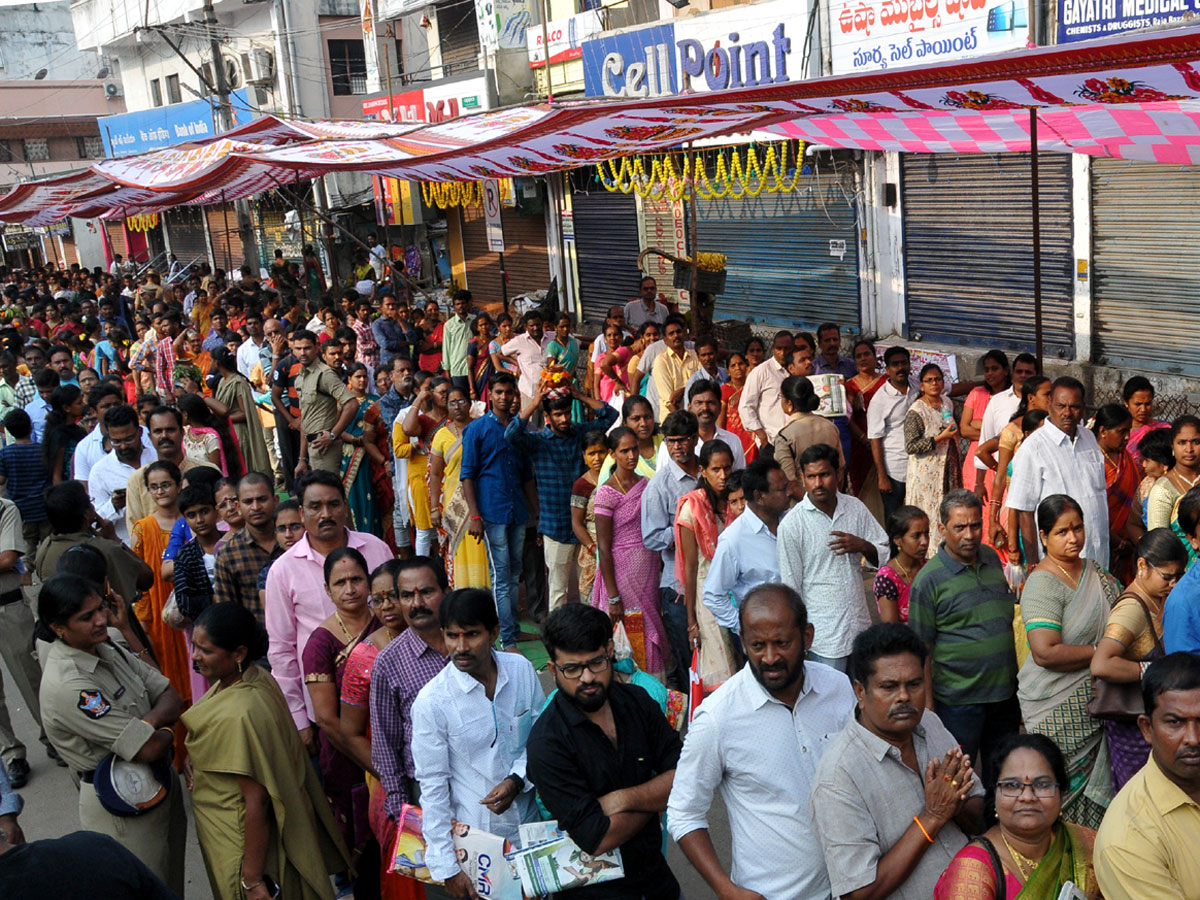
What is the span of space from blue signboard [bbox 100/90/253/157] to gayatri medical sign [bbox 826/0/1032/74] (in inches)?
781

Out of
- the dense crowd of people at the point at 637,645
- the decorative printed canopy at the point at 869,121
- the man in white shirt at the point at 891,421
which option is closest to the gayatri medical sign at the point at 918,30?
the decorative printed canopy at the point at 869,121

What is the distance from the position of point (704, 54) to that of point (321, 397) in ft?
25.0

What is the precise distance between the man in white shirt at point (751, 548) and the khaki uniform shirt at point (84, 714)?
2190mm

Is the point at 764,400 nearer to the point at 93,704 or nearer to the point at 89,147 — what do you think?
the point at 93,704

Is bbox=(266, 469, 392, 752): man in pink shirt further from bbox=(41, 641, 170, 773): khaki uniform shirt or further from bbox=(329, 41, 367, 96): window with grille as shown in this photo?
bbox=(329, 41, 367, 96): window with grille

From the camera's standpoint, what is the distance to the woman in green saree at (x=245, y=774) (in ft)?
11.8

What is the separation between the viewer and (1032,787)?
260 centimetres

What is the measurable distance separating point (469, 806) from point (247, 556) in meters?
2.12

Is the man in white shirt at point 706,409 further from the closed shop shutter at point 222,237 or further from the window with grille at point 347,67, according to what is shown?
the closed shop shutter at point 222,237

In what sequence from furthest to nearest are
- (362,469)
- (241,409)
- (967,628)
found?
1. (241,409)
2. (362,469)
3. (967,628)

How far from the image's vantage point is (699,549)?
520cm

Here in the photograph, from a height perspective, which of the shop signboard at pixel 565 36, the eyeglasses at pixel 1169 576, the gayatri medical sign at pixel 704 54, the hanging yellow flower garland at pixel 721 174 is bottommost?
the eyeglasses at pixel 1169 576

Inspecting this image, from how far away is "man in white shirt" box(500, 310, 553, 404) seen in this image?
34.4 feet

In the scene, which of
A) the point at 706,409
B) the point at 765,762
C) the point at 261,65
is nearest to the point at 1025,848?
the point at 765,762
